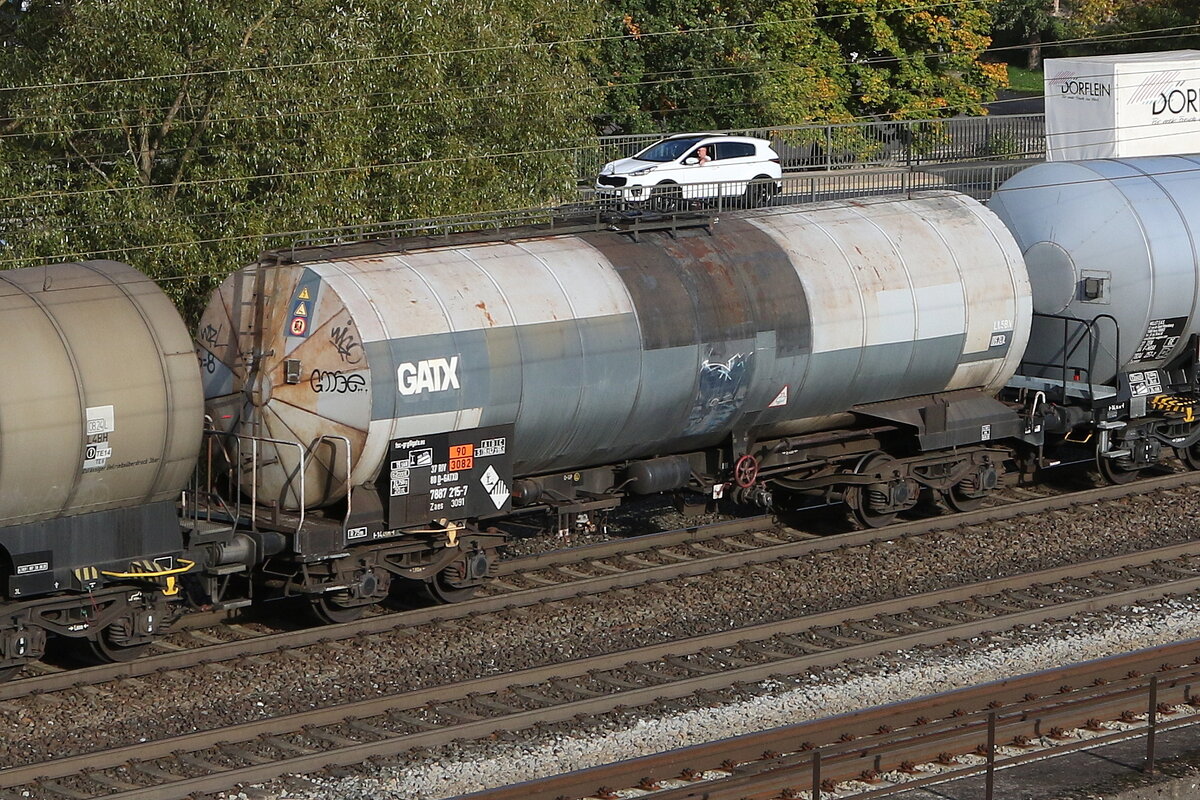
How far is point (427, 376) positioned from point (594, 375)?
6.18 feet

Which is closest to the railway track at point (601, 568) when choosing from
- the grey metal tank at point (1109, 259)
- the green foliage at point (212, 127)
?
the grey metal tank at point (1109, 259)

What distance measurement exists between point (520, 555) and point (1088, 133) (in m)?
16.2

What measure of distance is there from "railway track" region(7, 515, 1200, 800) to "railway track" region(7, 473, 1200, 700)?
6.10ft

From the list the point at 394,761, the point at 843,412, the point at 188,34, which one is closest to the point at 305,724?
the point at 394,761

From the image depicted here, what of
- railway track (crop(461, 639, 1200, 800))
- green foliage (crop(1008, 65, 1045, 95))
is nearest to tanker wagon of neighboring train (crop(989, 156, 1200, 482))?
railway track (crop(461, 639, 1200, 800))

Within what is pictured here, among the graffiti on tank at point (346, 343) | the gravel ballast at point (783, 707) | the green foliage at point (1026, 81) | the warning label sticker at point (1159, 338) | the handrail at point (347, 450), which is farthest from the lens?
the green foliage at point (1026, 81)

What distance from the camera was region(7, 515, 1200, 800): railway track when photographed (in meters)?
12.9

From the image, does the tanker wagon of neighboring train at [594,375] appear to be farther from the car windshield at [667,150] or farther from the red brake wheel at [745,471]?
the car windshield at [667,150]

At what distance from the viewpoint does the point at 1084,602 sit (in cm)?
1702

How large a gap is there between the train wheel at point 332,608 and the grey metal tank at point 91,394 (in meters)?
2.04

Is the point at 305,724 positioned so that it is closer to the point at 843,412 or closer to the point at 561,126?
the point at 843,412

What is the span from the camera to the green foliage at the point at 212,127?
795 inches

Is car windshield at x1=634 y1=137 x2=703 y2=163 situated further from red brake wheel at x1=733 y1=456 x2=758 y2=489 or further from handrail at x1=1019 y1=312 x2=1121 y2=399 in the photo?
red brake wheel at x1=733 y1=456 x2=758 y2=489

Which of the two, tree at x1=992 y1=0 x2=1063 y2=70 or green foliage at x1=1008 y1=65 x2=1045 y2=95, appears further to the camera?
tree at x1=992 y1=0 x2=1063 y2=70
